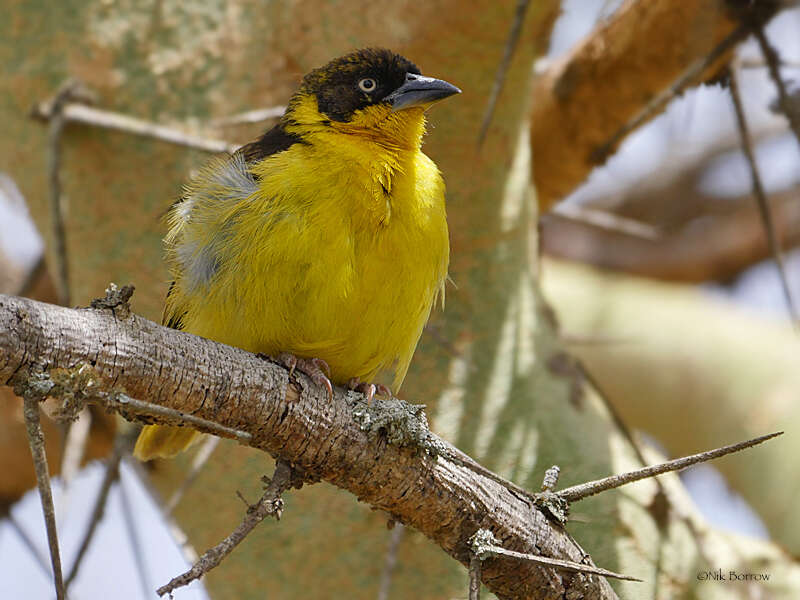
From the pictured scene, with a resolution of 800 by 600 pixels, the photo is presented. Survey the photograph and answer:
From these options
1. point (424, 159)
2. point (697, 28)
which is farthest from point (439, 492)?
point (697, 28)

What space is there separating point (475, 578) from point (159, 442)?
1769 mm

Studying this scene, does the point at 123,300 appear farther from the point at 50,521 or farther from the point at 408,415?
the point at 408,415

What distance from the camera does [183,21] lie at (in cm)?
431

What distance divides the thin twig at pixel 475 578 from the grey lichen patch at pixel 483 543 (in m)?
0.02

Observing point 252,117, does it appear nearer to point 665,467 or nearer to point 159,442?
point 159,442

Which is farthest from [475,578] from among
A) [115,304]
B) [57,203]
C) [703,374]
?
[703,374]

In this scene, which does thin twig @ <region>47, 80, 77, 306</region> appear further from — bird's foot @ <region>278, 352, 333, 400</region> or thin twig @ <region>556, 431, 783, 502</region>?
thin twig @ <region>556, 431, 783, 502</region>

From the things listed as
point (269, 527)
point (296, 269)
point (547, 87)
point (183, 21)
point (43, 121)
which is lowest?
point (269, 527)

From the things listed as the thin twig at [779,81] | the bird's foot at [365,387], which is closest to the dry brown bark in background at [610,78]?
the thin twig at [779,81]

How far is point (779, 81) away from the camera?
3309 millimetres

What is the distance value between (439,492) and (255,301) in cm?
100

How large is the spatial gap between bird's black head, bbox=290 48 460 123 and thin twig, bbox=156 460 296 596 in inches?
71.9

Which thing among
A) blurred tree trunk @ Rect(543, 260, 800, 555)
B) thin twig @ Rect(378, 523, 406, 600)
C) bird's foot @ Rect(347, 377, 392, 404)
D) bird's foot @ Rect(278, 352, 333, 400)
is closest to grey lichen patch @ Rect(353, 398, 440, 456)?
bird's foot @ Rect(278, 352, 333, 400)

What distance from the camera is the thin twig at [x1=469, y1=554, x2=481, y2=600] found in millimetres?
2067
